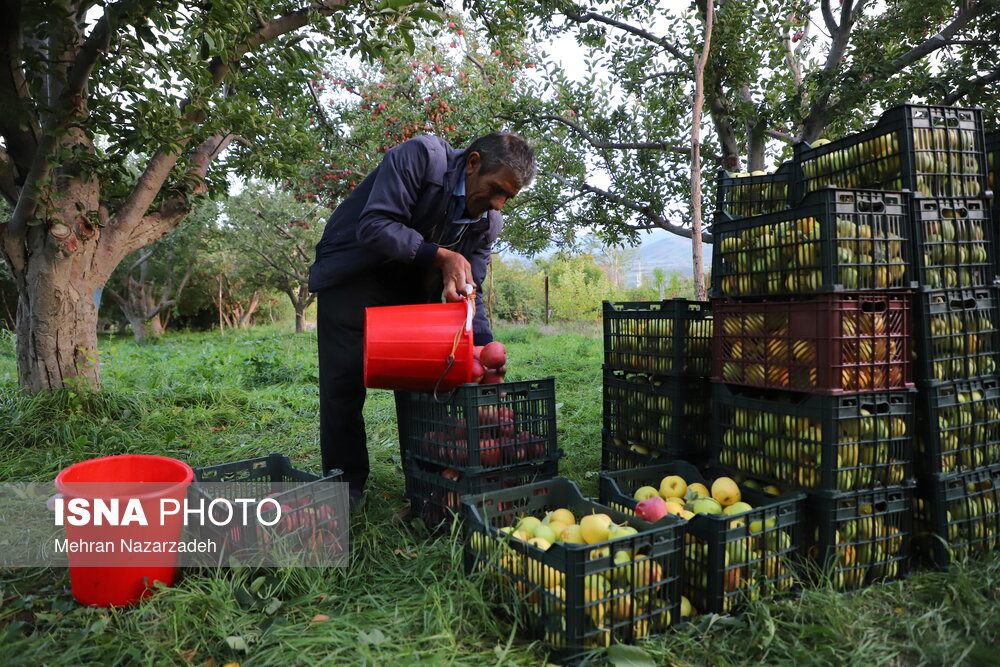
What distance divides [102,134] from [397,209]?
305cm

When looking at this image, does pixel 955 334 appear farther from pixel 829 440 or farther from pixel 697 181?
pixel 697 181

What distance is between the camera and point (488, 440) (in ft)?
8.39

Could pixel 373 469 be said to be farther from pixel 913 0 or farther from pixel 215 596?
pixel 913 0

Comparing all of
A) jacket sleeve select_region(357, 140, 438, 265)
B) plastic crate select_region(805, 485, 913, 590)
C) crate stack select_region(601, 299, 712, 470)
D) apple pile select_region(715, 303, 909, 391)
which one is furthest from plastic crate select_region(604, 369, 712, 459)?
jacket sleeve select_region(357, 140, 438, 265)

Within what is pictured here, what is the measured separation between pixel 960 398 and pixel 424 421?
207 centimetres

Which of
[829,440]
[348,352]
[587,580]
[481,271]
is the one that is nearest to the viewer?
[587,580]

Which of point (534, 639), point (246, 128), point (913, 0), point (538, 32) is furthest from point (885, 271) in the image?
point (538, 32)

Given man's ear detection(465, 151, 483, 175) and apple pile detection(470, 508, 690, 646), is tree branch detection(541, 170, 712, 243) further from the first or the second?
apple pile detection(470, 508, 690, 646)

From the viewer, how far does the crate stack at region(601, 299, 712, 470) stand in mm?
2801

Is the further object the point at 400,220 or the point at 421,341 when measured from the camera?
the point at 400,220

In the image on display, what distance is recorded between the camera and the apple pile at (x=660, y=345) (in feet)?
9.27

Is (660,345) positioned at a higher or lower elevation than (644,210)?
lower

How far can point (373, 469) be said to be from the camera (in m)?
3.65

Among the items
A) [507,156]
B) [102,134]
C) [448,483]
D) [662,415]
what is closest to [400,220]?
[507,156]
